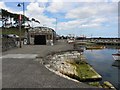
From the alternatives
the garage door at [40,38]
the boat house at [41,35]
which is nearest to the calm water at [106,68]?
the boat house at [41,35]

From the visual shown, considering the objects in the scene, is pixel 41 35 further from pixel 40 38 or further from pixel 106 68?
pixel 106 68

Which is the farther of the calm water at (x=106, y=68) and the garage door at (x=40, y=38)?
the garage door at (x=40, y=38)

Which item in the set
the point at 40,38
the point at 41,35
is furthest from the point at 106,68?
the point at 40,38

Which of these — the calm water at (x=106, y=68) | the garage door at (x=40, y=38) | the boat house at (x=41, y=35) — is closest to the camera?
the calm water at (x=106, y=68)

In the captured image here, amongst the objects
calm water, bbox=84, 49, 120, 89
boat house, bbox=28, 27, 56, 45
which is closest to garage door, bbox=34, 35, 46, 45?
boat house, bbox=28, 27, 56, 45

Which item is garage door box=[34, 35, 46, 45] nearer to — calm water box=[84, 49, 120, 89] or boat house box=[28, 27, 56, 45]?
boat house box=[28, 27, 56, 45]

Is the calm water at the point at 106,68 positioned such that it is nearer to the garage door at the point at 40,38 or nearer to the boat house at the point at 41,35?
the boat house at the point at 41,35

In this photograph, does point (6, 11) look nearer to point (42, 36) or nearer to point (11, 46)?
point (42, 36)

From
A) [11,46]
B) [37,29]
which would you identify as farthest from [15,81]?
[37,29]

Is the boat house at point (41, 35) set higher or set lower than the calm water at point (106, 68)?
higher

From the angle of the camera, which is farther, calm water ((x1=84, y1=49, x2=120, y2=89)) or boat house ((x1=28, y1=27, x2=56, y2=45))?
boat house ((x1=28, y1=27, x2=56, y2=45))

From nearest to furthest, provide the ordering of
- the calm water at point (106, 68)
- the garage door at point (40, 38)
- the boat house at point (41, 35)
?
the calm water at point (106, 68) < the boat house at point (41, 35) < the garage door at point (40, 38)

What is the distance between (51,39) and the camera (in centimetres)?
5022

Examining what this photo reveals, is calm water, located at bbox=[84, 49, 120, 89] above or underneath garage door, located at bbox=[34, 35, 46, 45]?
underneath
